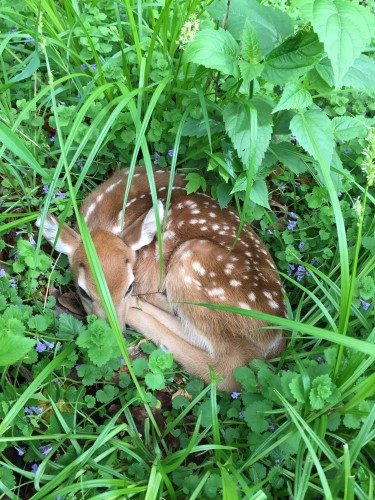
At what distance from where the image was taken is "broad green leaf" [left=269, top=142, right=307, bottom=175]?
2.36 metres

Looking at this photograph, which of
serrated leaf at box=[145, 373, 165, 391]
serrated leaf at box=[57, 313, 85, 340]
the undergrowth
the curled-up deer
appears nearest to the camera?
the undergrowth

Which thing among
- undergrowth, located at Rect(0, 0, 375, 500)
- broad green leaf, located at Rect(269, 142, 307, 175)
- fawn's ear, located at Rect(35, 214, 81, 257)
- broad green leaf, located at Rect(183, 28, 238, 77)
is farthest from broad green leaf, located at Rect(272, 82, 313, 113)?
fawn's ear, located at Rect(35, 214, 81, 257)

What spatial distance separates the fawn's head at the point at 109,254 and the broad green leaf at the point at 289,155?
65 cm

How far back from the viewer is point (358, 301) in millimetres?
2297

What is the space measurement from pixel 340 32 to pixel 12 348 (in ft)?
4.60

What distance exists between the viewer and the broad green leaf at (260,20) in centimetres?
201

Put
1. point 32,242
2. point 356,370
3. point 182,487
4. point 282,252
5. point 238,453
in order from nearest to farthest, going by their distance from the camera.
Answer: point 356,370, point 182,487, point 238,453, point 32,242, point 282,252

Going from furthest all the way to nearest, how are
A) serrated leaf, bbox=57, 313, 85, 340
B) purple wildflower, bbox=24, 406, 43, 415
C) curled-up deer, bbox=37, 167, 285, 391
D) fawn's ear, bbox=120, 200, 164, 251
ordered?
fawn's ear, bbox=120, 200, 164, 251
curled-up deer, bbox=37, 167, 285, 391
serrated leaf, bbox=57, 313, 85, 340
purple wildflower, bbox=24, 406, 43, 415

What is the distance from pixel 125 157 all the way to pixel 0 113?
28.2 inches

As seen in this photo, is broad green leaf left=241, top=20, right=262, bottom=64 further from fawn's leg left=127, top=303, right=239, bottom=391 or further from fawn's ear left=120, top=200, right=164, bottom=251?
fawn's leg left=127, top=303, right=239, bottom=391

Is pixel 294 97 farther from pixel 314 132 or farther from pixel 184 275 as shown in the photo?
pixel 184 275

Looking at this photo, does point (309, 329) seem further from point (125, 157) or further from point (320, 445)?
point (125, 157)

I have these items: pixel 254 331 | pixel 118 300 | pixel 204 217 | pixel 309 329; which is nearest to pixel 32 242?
pixel 118 300

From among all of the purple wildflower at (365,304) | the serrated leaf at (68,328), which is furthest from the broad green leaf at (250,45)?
the serrated leaf at (68,328)
